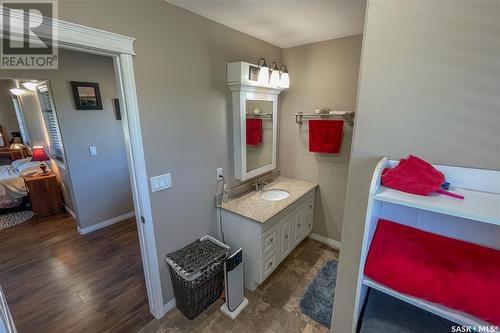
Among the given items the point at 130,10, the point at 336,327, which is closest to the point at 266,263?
the point at 336,327

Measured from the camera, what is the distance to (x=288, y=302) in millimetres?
2033

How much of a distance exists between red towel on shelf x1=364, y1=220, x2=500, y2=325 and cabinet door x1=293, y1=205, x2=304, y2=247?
1528 millimetres

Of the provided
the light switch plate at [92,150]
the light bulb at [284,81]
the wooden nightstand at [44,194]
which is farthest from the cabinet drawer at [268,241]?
the wooden nightstand at [44,194]

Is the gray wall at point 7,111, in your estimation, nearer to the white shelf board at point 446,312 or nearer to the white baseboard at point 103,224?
the white baseboard at point 103,224

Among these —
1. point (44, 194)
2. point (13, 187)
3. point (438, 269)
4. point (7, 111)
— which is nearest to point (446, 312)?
point (438, 269)

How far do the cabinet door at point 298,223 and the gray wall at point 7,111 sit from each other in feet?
23.6

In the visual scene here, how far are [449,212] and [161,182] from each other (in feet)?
5.57

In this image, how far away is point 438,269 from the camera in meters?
0.79

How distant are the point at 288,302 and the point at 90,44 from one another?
2493 millimetres

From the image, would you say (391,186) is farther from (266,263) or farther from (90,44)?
(90,44)

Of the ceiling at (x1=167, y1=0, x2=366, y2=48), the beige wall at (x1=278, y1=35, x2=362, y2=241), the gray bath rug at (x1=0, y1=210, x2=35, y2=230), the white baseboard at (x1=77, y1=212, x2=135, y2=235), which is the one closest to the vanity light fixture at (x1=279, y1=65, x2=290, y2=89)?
the beige wall at (x1=278, y1=35, x2=362, y2=241)

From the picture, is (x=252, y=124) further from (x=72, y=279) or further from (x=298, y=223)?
(x=72, y=279)

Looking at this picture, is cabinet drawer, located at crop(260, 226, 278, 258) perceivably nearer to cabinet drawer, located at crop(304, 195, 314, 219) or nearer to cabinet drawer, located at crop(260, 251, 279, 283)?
cabinet drawer, located at crop(260, 251, 279, 283)

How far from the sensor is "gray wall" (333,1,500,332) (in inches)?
31.9
